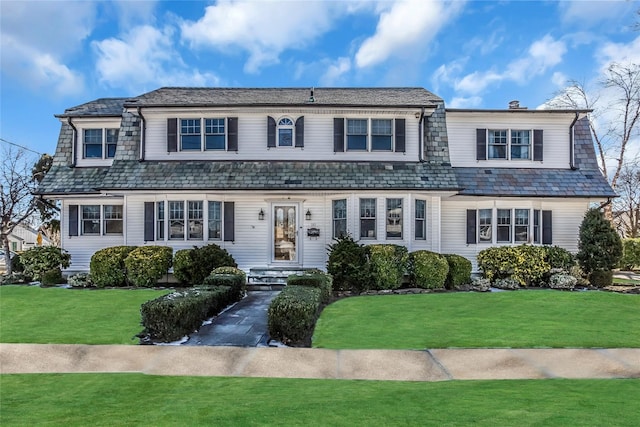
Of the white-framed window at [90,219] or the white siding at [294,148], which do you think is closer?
the white siding at [294,148]

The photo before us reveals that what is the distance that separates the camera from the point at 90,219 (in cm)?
1694

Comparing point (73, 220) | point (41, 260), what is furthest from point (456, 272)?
point (41, 260)

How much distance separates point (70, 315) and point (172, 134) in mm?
8315

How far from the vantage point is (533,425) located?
385 cm

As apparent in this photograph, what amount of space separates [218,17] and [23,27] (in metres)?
9.76

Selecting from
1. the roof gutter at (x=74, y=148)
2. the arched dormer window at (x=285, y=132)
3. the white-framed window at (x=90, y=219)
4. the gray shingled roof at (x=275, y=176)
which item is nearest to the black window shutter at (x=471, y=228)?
the gray shingled roof at (x=275, y=176)

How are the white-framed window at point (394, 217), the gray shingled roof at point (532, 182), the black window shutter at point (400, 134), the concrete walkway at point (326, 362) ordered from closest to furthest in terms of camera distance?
1. the concrete walkway at point (326, 362)
2. the white-framed window at point (394, 217)
3. the black window shutter at point (400, 134)
4. the gray shingled roof at point (532, 182)

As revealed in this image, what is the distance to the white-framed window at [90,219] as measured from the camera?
666 inches

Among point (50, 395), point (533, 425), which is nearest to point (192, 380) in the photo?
point (50, 395)

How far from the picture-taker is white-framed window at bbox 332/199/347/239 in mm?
15516

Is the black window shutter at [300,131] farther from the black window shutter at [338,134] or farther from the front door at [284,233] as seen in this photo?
the front door at [284,233]

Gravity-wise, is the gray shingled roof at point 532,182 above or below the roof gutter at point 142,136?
below

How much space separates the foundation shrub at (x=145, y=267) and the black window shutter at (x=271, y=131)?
19.1 feet

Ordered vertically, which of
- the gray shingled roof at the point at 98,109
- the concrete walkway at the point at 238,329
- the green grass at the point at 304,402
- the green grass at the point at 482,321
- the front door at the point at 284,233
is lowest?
the concrete walkway at the point at 238,329
